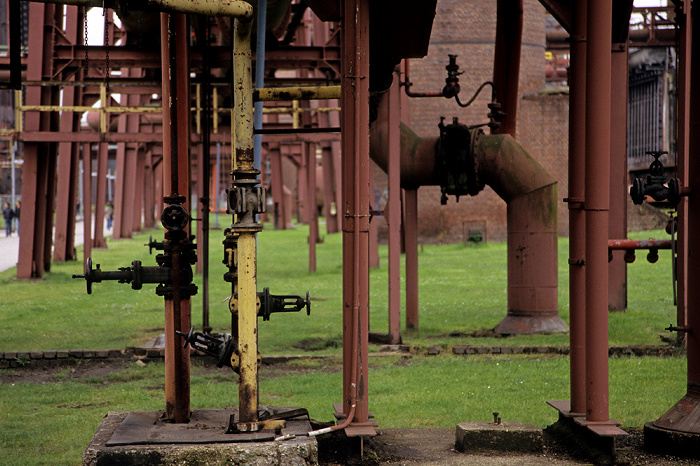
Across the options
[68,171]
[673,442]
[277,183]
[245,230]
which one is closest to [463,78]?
[277,183]

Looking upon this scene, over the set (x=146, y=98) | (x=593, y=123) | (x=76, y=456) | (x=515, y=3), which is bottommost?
(x=76, y=456)

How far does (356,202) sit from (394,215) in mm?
4657

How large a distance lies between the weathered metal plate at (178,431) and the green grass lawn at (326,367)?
67 centimetres

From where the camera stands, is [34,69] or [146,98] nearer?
[34,69]

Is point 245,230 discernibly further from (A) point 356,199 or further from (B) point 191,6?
(B) point 191,6

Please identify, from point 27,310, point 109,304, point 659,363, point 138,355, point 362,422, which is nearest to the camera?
point 362,422

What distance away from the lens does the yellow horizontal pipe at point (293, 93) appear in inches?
196

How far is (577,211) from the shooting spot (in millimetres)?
5629

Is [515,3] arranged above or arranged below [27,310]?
above

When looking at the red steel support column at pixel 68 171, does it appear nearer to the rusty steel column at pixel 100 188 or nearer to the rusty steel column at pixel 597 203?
the rusty steel column at pixel 100 188

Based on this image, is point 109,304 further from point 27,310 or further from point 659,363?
point 659,363

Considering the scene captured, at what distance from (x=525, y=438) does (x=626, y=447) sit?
726mm

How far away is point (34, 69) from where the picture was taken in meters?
15.5

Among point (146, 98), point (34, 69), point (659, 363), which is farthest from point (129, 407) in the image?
point (146, 98)
